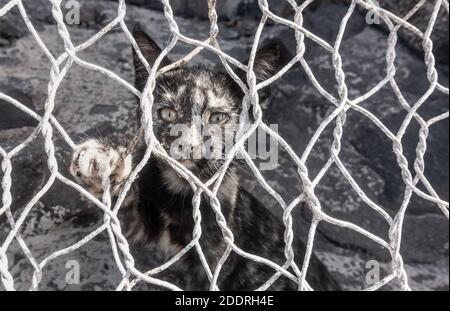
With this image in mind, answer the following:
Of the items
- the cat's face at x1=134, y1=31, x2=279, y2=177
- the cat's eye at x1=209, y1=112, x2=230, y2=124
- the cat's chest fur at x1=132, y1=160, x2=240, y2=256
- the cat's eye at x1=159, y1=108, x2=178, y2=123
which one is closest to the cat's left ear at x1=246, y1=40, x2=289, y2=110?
the cat's face at x1=134, y1=31, x2=279, y2=177

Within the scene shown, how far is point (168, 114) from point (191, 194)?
348 millimetres

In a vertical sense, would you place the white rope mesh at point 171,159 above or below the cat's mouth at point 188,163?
below

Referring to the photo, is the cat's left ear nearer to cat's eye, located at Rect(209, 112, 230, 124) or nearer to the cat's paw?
cat's eye, located at Rect(209, 112, 230, 124)

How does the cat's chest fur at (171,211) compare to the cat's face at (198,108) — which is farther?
the cat's chest fur at (171,211)

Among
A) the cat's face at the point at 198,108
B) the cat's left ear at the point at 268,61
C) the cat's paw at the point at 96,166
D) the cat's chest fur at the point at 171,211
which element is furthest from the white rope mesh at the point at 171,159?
the cat's chest fur at the point at 171,211

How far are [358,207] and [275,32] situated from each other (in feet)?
3.83

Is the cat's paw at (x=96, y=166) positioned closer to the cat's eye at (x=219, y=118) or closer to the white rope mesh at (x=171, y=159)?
the white rope mesh at (x=171, y=159)

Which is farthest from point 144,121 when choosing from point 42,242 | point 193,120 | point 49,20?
point 49,20

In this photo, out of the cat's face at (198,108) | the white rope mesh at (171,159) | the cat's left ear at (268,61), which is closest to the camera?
the white rope mesh at (171,159)

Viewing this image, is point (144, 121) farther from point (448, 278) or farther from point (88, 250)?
point (448, 278)

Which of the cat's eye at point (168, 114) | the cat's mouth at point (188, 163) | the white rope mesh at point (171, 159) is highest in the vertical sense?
the cat's eye at point (168, 114)

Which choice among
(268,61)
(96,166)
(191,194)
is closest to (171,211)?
(191,194)

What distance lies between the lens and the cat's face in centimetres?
201

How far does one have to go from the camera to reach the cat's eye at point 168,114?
2.13 m
